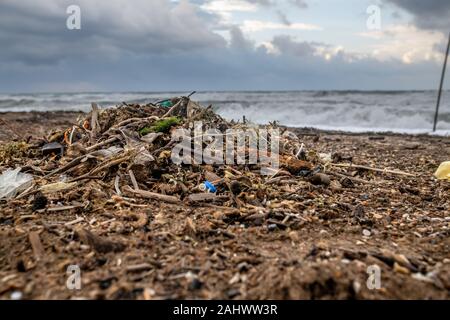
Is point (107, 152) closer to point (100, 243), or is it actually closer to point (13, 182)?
point (13, 182)

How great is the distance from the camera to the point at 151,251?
2.84 meters

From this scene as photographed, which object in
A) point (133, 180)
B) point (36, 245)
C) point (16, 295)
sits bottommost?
point (16, 295)

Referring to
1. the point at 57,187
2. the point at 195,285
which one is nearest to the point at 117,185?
the point at 57,187

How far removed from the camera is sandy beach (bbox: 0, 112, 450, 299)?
239 centimetres

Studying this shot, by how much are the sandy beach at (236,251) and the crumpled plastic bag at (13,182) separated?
17 centimetres

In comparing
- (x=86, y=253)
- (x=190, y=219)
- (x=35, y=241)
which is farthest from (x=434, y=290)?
(x=35, y=241)

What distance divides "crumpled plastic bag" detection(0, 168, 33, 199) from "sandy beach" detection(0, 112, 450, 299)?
167 mm

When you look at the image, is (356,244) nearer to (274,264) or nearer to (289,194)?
(274,264)

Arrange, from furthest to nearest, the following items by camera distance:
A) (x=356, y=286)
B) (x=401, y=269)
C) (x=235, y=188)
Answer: (x=235, y=188), (x=401, y=269), (x=356, y=286)

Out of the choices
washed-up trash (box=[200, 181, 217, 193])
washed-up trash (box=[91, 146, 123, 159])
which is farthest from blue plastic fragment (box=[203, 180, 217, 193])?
washed-up trash (box=[91, 146, 123, 159])

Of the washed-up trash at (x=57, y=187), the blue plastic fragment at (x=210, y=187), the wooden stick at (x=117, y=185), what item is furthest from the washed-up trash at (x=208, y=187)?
the washed-up trash at (x=57, y=187)

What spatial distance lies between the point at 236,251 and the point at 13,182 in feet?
8.50

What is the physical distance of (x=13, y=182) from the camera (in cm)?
417

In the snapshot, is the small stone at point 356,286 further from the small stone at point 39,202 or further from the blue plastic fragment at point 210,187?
the small stone at point 39,202
